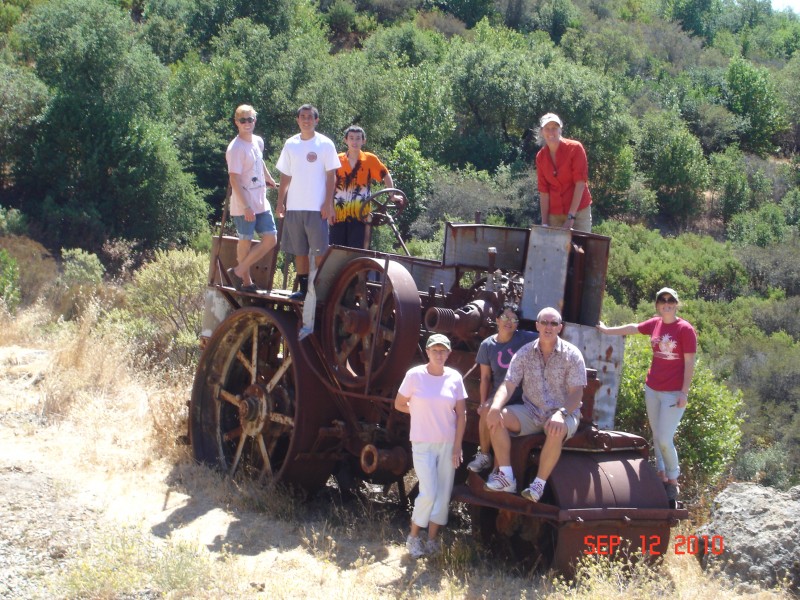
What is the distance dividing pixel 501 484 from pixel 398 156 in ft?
92.0

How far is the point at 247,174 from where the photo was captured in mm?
9188

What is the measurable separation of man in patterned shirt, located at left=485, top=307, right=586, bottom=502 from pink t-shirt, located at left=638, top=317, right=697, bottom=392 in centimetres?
107

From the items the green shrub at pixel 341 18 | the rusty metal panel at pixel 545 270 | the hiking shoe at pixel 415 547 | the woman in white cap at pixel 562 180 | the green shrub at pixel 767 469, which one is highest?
the green shrub at pixel 341 18

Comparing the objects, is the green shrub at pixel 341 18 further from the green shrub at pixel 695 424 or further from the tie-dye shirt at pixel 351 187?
the green shrub at pixel 695 424

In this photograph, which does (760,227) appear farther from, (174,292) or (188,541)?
(188,541)

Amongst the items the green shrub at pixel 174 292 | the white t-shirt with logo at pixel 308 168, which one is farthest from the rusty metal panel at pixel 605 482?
the green shrub at pixel 174 292

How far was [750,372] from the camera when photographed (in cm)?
1956

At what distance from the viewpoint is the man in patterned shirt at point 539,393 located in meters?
6.80

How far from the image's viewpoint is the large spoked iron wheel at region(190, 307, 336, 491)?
8719 millimetres

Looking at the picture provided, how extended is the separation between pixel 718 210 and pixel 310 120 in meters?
37.9

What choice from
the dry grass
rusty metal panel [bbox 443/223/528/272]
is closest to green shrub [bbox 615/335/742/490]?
the dry grass

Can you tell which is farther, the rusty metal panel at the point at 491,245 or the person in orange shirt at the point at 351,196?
the person in orange shirt at the point at 351,196

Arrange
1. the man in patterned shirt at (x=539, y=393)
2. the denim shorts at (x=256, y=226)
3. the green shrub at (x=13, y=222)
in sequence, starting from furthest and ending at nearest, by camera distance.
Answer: the green shrub at (x=13, y=222) < the denim shorts at (x=256, y=226) < the man in patterned shirt at (x=539, y=393)

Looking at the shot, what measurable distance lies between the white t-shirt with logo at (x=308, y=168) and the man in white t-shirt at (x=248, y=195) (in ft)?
0.99
